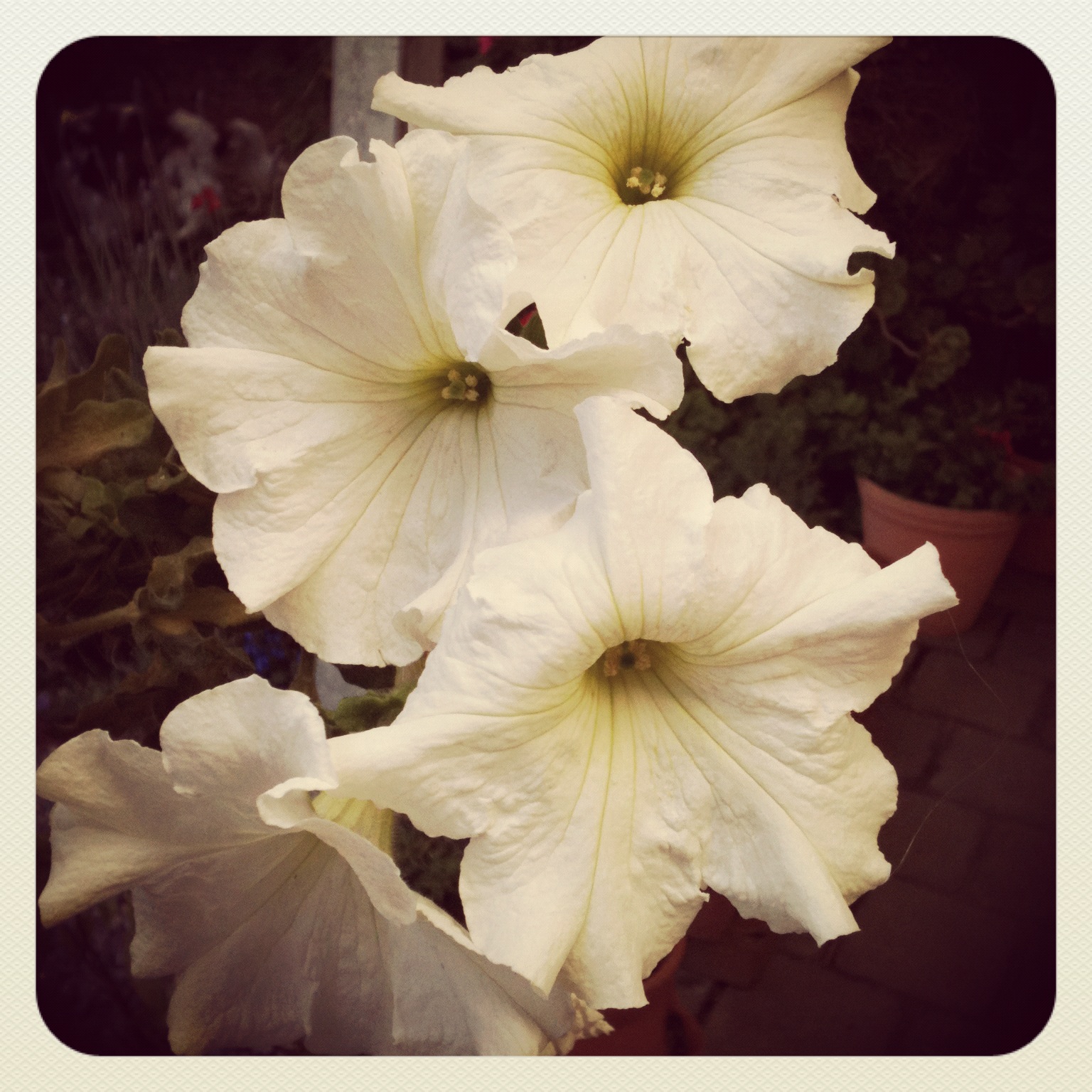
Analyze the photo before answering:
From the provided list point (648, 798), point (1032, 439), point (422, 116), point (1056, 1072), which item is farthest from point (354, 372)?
point (1056, 1072)

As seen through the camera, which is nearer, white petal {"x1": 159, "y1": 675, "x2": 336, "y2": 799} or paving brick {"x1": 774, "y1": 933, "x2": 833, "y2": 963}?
white petal {"x1": 159, "y1": 675, "x2": 336, "y2": 799}

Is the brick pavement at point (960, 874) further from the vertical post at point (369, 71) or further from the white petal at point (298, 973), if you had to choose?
the vertical post at point (369, 71)

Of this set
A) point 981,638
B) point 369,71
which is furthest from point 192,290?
point 981,638

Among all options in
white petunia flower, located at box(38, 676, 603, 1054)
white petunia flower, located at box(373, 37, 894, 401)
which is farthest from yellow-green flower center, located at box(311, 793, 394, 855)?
white petunia flower, located at box(373, 37, 894, 401)

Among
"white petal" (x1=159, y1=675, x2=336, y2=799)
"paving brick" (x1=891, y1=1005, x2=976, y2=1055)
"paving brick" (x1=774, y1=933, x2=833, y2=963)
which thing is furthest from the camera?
"paving brick" (x1=774, y1=933, x2=833, y2=963)

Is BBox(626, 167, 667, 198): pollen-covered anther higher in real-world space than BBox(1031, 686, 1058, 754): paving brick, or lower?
higher

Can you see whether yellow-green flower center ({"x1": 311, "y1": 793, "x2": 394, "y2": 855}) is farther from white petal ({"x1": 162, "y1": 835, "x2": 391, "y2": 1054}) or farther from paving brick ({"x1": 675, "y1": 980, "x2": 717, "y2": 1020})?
paving brick ({"x1": 675, "y1": 980, "x2": 717, "y2": 1020})
